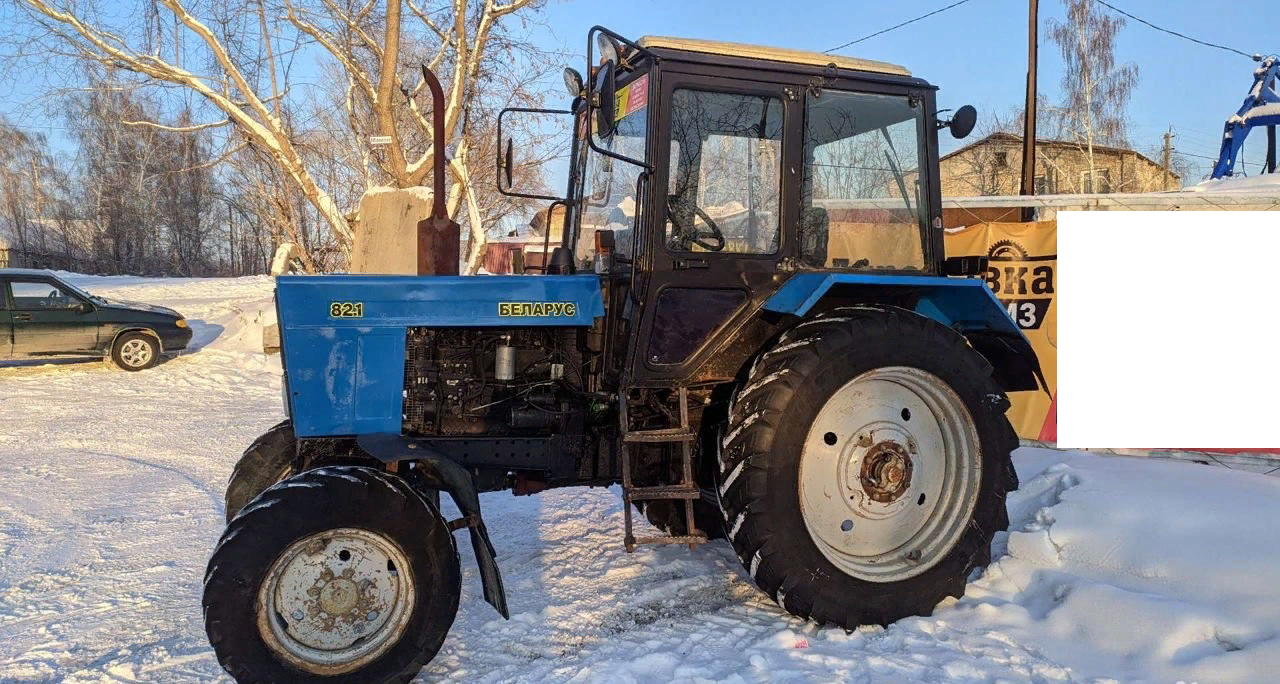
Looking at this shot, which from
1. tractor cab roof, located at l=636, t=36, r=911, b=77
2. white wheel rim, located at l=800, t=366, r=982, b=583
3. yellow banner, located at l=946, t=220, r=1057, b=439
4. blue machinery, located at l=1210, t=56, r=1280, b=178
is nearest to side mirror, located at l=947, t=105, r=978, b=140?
tractor cab roof, located at l=636, t=36, r=911, b=77

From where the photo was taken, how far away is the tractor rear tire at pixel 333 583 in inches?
117

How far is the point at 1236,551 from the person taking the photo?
3.91 m

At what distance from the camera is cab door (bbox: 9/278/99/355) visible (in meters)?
12.0

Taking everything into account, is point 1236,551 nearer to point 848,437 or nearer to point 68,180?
point 848,437

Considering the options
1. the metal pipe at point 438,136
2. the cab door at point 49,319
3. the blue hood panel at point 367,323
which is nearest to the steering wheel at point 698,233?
the blue hood panel at point 367,323

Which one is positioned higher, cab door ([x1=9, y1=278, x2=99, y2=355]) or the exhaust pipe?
the exhaust pipe

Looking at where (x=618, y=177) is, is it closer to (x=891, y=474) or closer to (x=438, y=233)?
(x=438, y=233)

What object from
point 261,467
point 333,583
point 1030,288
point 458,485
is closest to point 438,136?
point 458,485

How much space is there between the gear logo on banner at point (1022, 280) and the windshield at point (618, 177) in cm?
513

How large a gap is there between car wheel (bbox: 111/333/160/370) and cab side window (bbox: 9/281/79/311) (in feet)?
2.63

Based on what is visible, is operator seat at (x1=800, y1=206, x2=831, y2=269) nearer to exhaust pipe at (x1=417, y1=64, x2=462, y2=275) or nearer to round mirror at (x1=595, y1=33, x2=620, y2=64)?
round mirror at (x1=595, y1=33, x2=620, y2=64)

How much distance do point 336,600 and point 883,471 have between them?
7.97 feet

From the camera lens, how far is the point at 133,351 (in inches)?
496

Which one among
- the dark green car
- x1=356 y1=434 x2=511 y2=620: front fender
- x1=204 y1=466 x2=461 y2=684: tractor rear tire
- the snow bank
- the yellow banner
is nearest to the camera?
x1=204 y1=466 x2=461 y2=684: tractor rear tire
